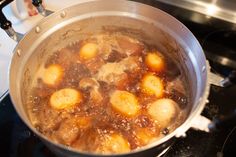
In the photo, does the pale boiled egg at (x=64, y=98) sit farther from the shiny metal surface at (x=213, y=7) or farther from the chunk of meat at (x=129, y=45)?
the shiny metal surface at (x=213, y=7)

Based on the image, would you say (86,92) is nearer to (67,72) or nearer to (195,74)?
(67,72)

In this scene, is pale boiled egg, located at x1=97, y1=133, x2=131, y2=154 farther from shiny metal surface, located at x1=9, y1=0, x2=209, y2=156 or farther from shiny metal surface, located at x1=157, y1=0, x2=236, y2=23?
shiny metal surface, located at x1=157, y1=0, x2=236, y2=23

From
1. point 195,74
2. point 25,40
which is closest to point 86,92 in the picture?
point 25,40

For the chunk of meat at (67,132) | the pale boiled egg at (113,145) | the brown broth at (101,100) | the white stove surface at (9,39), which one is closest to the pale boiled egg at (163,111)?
the brown broth at (101,100)

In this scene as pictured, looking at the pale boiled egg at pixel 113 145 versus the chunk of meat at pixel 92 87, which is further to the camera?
the chunk of meat at pixel 92 87

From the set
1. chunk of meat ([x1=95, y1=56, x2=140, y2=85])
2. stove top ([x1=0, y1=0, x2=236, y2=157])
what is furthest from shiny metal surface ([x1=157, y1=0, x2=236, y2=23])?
chunk of meat ([x1=95, y1=56, x2=140, y2=85])

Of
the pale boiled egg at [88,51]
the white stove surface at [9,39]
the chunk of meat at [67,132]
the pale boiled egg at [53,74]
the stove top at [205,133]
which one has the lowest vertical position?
the stove top at [205,133]

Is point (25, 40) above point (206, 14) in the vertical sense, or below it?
above
